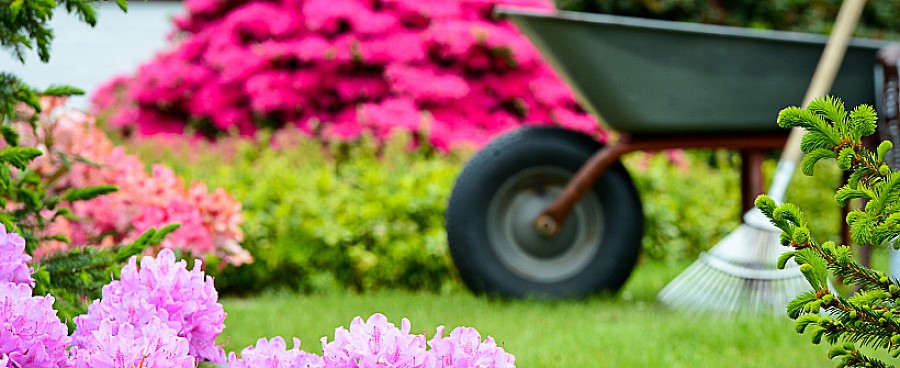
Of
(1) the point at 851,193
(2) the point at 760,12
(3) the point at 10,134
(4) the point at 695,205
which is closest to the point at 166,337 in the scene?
(1) the point at 851,193

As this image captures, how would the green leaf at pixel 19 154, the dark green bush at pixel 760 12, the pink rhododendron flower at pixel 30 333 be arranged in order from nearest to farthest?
the pink rhododendron flower at pixel 30 333 < the green leaf at pixel 19 154 < the dark green bush at pixel 760 12

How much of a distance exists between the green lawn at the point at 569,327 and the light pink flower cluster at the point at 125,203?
31 cm

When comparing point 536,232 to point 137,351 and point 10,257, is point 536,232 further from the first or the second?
point 137,351

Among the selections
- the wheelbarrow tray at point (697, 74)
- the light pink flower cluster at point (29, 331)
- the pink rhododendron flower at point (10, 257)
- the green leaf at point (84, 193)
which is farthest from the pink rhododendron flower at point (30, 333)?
the wheelbarrow tray at point (697, 74)

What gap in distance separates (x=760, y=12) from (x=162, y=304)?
639 centimetres

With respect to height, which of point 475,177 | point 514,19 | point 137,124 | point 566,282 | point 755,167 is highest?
point 514,19

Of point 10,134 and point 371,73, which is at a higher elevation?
point 10,134

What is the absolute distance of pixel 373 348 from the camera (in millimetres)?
1089

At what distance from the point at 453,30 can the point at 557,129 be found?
217 cm

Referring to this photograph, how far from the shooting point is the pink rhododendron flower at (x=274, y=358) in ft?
3.91

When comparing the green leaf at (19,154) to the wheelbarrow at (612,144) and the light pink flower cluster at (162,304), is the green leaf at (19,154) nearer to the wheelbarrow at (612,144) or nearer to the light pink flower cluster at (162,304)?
A: the light pink flower cluster at (162,304)

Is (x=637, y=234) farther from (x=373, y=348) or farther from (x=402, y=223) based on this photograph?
(x=373, y=348)

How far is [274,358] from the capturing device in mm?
1191

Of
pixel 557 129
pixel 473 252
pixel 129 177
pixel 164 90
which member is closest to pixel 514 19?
pixel 557 129
